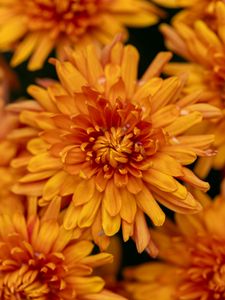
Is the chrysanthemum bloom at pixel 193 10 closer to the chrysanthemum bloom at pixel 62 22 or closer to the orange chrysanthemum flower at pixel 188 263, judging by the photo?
the chrysanthemum bloom at pixel 62 22

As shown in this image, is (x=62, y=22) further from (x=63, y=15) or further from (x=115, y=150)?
(x=115, y=150)

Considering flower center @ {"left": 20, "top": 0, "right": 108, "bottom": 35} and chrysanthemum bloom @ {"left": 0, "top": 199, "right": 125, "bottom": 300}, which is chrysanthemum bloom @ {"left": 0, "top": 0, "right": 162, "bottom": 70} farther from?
chrysanthemum bloom @ {"left": 0, "top": 199, "right": 125, "bottom": 300}

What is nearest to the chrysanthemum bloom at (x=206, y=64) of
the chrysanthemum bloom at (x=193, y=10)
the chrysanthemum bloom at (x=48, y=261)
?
the chrysanthemum bloom at (x=193, y=10)

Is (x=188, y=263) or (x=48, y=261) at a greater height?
(x=48, y=261)

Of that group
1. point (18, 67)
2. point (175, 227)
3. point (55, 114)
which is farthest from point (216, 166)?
point (18, 67)

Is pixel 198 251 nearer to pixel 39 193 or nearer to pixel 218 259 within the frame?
pixel 218 259

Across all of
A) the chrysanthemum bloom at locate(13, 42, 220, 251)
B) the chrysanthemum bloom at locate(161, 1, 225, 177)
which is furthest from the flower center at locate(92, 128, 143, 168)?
the chrysanthemum bloom at locate(161, 1, 225, 177)

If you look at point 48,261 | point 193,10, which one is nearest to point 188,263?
point 48,261
